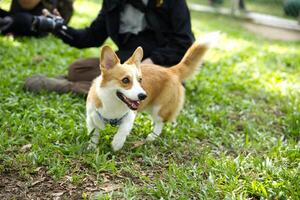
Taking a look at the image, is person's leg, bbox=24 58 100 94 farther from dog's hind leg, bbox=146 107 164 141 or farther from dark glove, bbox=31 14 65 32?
dog's hind leg, bbox=146 107 164 141

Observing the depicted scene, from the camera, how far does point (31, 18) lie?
477 centimetres

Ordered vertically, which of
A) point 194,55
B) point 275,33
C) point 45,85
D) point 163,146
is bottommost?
point 275,33

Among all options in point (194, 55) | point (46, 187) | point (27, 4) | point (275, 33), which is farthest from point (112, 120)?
point (275, 33)

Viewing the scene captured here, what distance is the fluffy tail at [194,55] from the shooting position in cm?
373

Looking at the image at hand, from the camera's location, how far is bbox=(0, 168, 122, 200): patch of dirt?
276 cm

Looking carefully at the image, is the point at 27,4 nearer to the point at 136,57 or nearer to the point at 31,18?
the point at 31,18

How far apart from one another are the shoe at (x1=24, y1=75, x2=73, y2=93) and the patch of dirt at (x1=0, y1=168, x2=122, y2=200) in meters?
1.62

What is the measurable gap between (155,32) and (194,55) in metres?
0.92

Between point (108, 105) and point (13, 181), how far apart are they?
2.72 ft

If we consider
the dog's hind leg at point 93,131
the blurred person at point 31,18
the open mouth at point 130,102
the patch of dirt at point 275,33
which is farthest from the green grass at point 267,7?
the open mouth at point 130,102

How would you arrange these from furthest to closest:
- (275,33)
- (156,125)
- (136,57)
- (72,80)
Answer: (275,33) → (72,80) → (156,125) → (136,57)

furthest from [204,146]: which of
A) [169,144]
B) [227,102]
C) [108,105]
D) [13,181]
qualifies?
[13,181]

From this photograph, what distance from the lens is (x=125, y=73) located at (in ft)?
10.0

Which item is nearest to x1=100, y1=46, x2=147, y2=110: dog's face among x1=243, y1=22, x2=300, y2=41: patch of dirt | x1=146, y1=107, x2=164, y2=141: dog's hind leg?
x1=146, y1=107, x2=164, y2=141: dog's hind leg
